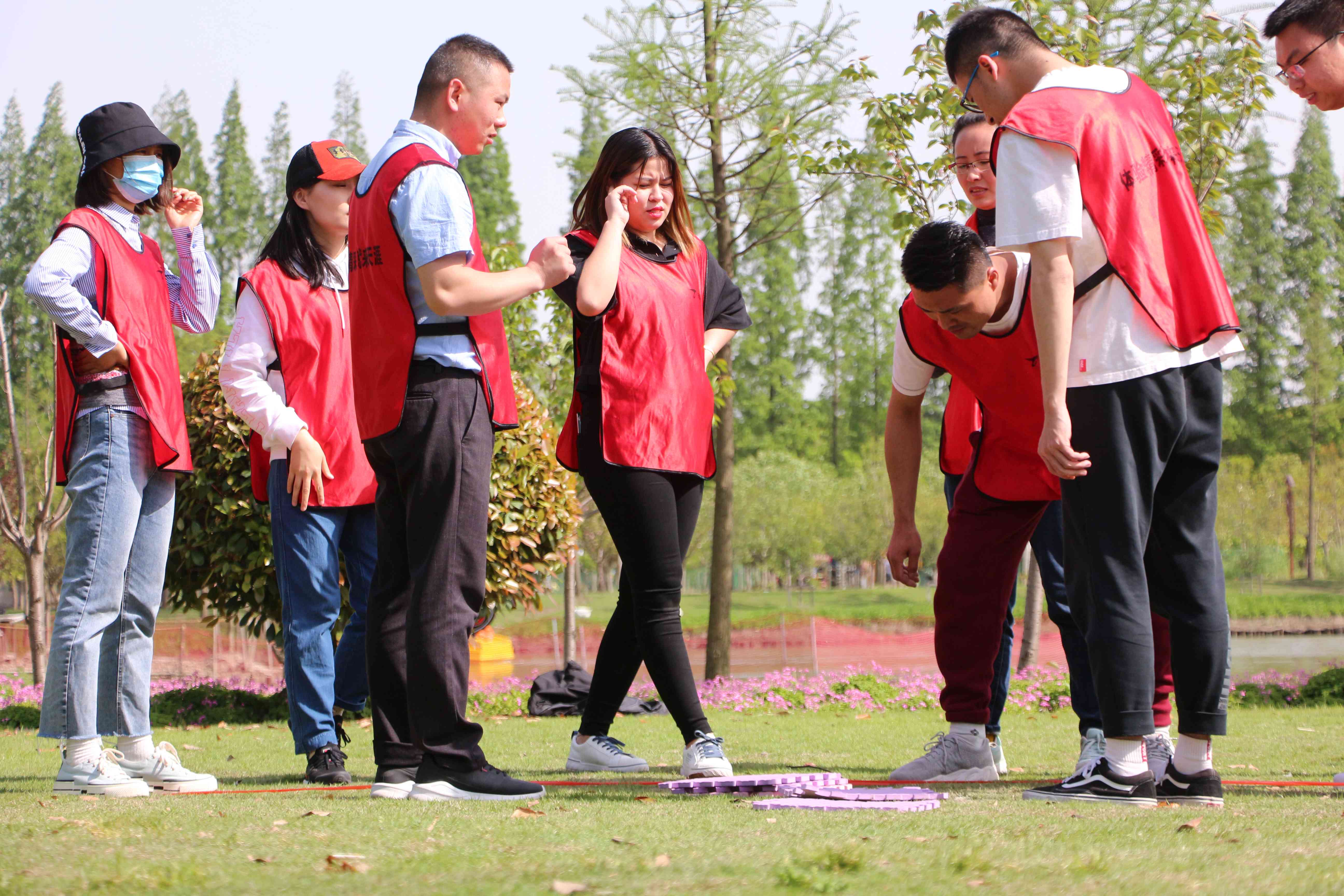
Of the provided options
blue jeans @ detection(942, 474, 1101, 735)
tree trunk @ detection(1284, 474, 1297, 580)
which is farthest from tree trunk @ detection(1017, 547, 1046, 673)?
tree trunk @ detection(1284, 474, 1297, 580)

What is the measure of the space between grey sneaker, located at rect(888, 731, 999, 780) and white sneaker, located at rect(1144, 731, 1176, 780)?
576 millimetres

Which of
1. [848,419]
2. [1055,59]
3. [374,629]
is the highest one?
[848,419]

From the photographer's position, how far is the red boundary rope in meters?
3.47

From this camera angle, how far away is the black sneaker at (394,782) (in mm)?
3145

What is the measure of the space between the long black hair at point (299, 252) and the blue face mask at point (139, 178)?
409 millimetres

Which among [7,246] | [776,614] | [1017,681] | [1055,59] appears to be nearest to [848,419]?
[776,614]

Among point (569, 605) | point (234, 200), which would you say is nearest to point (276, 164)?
point (234, 200)

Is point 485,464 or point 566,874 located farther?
point 485,464

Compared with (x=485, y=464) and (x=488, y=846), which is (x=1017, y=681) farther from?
(x=488, y=846)

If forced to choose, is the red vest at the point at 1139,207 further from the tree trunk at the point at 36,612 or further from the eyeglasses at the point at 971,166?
the tree trunk at the point at 36,612

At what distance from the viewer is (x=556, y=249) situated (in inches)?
126

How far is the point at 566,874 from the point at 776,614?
34.3m

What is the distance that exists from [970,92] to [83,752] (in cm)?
314

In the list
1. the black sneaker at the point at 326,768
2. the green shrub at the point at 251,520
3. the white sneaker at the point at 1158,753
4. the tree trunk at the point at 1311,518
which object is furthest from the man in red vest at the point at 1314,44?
the tree trunk at the point at 1311,518
